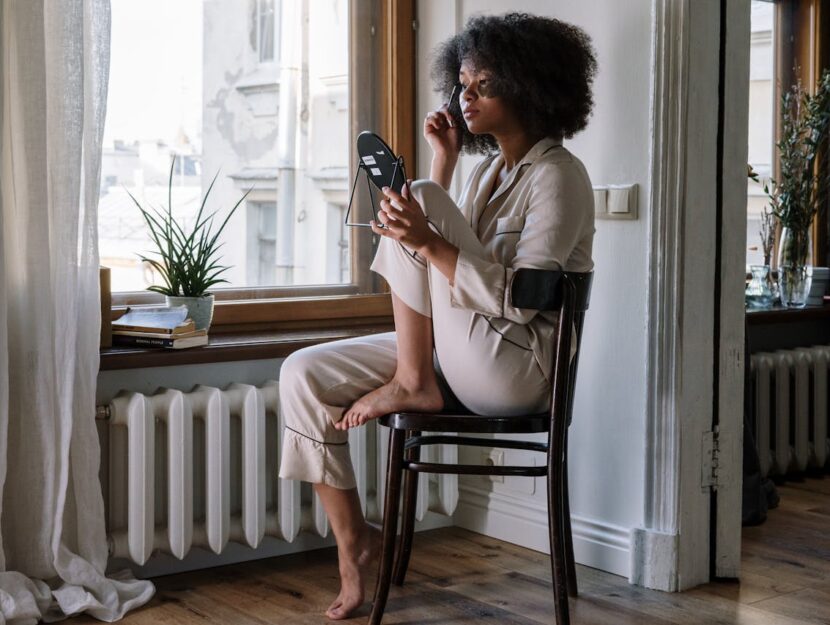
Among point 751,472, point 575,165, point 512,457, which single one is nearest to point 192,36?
point 575,165

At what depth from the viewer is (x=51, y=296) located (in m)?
2.36

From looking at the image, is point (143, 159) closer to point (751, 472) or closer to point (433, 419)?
point (433, 419)

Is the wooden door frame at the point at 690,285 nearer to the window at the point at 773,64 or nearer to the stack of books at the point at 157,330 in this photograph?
the stack of books at the point at 157,330

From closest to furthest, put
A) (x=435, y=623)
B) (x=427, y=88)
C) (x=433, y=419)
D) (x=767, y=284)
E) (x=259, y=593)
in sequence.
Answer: (x=433, y=419) → (x=435, y=623) → (x=259, y=593) → (x=427, y=88) → (x=767, y=284)

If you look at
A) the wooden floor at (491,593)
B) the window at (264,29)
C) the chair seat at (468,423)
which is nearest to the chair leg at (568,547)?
the wooden floor at (491,593)

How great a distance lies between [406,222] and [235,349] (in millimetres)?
768

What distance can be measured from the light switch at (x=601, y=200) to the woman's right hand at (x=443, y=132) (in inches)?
15.9

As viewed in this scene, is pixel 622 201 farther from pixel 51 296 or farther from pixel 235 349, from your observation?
pixel 51 296

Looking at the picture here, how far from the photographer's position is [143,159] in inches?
111

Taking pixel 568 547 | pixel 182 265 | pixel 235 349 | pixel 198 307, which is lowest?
pixel 568 547

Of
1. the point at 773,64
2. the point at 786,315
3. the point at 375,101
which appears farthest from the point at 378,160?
the point at 773,64

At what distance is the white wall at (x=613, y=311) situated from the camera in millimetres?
2631

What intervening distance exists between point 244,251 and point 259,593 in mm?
952

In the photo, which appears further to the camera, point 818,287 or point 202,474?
point 818,287
